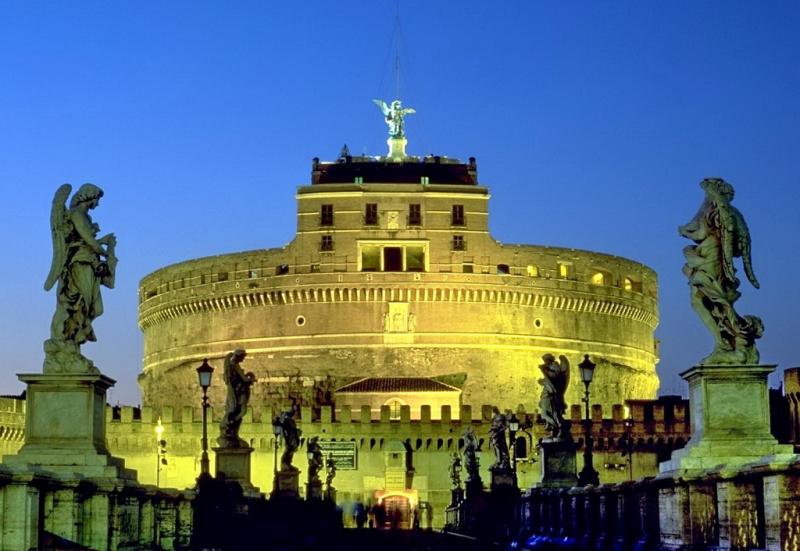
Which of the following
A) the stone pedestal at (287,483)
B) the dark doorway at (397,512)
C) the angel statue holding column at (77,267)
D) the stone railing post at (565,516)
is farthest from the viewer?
the dark doorway at (397,512)

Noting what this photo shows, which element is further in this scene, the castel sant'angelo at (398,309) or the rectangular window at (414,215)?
the rectangular window at (414,215)

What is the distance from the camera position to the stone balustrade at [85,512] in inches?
543

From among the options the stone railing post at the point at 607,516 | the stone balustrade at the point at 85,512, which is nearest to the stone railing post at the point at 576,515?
the stone railing post at the point at 607,516

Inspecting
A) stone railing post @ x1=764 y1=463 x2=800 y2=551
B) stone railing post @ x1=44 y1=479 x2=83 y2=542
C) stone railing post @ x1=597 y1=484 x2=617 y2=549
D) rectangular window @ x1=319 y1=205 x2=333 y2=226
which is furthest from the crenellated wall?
stone railing post @ x1=764 y1=463 x2=800 y2=551

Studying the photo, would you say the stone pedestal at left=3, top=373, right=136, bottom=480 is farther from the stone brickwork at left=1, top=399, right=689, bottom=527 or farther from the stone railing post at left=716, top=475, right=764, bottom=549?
the stone brickwork at left=1, top=399, right=689, bottom=527

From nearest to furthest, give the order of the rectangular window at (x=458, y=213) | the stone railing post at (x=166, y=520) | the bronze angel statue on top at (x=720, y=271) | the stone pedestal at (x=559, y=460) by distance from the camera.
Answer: the bronze angel statue on top at (x=720, y=271) < the stone railing post at (x=166, y=520) < the stone pedestal at (x=559, y=460) < the rectangular window at (x=458, y=213)

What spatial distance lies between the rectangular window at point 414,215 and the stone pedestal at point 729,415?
8374 centimetres

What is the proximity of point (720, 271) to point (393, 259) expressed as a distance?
83453 mm

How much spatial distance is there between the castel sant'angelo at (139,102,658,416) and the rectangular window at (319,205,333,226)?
0.09 meters

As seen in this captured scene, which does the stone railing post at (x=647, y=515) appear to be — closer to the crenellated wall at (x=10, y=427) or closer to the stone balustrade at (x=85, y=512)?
the stone balustrade at (x=85, y=512)

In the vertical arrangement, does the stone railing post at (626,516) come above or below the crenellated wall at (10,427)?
below

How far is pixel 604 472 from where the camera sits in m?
85.6

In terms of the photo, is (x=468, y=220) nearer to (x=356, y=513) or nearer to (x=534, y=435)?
(x=534, y=435)

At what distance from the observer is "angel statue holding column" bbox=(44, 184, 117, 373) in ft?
57.9
